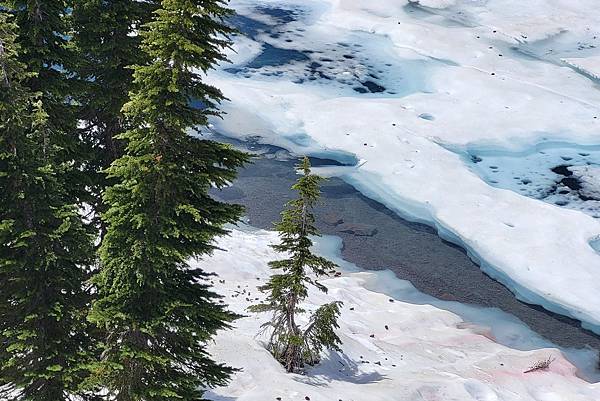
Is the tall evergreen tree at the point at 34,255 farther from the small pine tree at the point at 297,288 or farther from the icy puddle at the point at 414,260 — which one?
the icy puddle at the point at 414,260

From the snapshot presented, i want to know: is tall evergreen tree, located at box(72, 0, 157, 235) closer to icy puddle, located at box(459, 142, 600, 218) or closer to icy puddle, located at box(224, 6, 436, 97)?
icy puddle, located at box(459, 142, 600, 218)

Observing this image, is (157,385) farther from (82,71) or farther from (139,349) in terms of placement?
(82,71)

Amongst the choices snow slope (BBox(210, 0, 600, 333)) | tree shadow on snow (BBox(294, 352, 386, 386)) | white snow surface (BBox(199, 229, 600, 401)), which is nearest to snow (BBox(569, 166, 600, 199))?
snow slope (BBox(210, 0, 600, 333))

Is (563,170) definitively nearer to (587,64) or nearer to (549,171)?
(549,171)

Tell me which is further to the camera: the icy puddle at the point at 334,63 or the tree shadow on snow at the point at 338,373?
the icy puddle at the point at 334,63

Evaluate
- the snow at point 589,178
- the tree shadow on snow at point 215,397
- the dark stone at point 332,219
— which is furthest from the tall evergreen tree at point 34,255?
the snow at point 589,178

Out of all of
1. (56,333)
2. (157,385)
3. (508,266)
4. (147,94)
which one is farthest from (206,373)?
(508,266)

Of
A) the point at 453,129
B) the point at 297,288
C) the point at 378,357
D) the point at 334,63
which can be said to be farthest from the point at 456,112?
the point at 297,288
